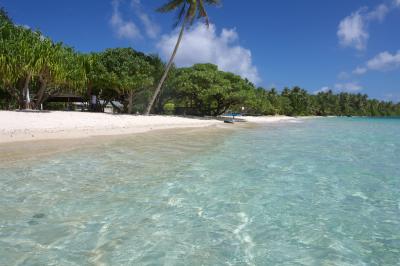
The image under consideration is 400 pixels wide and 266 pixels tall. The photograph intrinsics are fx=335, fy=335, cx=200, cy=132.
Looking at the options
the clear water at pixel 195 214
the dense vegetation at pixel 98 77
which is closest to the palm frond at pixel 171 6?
the dense vegetation at pixel 98 77

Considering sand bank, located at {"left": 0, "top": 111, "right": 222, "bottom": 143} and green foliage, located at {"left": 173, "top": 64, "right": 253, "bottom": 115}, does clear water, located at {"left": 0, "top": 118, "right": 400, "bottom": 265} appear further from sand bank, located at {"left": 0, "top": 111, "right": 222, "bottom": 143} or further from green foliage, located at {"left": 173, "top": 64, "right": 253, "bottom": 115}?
green foliage, located at {"left": 173, "top": 64, "right": 253, "bottom": 115}

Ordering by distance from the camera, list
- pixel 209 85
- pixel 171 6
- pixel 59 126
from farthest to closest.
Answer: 1. pixel 209 85
2. pixel 171 6
3. pixel 59 126

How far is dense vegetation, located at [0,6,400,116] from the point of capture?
20.6m

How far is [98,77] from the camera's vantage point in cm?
2698

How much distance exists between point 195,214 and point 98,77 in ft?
79.8

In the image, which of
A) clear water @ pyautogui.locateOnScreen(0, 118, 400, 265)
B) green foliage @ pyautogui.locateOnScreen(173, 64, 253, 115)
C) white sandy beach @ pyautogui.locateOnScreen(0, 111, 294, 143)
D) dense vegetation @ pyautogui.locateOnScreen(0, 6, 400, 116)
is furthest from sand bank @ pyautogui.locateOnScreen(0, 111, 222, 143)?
green foliage @ pyautogui.locateOnScreen(173, 64, 253, 115)

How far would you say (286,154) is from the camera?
11094 mm

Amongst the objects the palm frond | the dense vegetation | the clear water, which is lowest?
the clear water

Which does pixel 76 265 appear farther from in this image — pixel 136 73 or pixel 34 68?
pixel 136 73

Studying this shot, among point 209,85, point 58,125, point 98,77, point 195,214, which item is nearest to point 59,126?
point 58,125

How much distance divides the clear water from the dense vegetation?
577 inches

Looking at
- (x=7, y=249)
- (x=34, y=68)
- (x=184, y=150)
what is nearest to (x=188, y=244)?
(x=7, y=249)

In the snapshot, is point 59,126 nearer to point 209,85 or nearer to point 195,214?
point 195,214

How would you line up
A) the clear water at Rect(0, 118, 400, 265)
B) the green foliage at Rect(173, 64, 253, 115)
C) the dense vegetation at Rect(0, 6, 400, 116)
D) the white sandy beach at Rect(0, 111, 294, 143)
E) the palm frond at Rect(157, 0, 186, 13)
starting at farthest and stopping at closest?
the green foliage at Rect(173, 64, 253, 115), the palm frond at Rect(157, 0, 186, 13), the dense vegetation at Rect(0, 6, 400, 116), the white sandy beach at Rect(0, 111, 294, 143), the clear water at Rect(0, 118, 400, 265)
